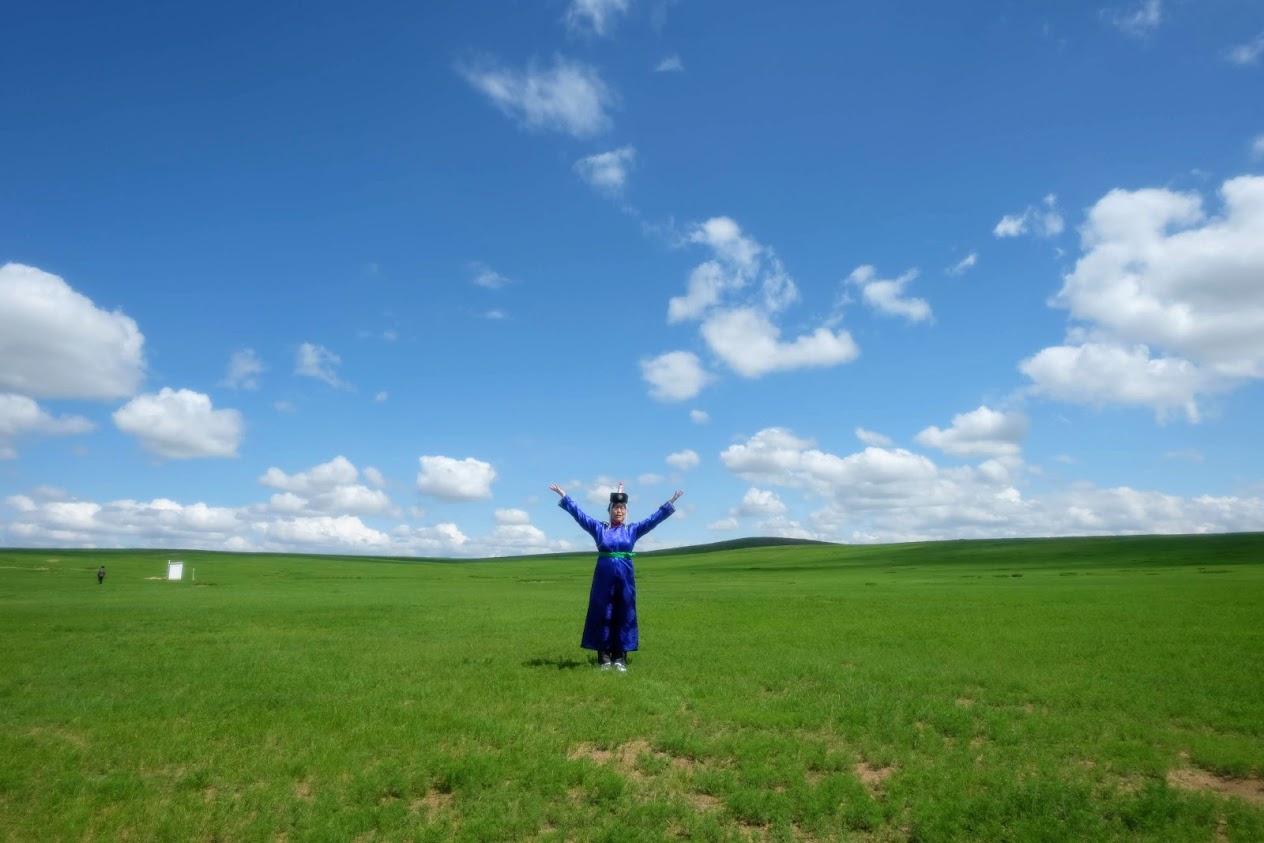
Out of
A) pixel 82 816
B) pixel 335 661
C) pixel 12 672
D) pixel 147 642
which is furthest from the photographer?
pixel 147 642

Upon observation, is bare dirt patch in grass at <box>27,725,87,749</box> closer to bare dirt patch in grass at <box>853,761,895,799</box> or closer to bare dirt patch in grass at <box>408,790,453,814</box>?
bare dirt patch in grass at <box>408,790,453,814</box>

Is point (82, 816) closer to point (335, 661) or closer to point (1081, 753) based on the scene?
point (335, 661)

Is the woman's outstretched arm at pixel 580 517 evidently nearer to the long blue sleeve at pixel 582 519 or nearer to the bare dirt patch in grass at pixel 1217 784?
the long blue sleeve at pixel 582 519

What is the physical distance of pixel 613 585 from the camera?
15898 mm

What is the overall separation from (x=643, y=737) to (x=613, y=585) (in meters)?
5.33

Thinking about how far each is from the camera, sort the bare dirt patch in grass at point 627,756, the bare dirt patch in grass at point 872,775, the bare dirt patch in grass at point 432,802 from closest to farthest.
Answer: the bare dirt patch in grass at point 432,802 → the bare dirt patch in grass at point 872,775 → the bare dirt patch in grass at point 627,756

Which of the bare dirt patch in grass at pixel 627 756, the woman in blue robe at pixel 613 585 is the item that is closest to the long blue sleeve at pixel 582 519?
the woman in blue robe at pixel 613 585

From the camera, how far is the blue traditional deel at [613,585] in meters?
15.8

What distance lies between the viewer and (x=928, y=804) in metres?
8.27

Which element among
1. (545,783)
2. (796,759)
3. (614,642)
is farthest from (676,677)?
(545,783)

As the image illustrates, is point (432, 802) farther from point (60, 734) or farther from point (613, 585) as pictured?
point (613, 585)

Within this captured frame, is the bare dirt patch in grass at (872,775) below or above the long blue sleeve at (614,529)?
below

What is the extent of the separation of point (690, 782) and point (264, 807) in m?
4.61

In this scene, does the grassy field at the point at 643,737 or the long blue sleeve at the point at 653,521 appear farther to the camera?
the long blue sleeve at the point at 653,521
